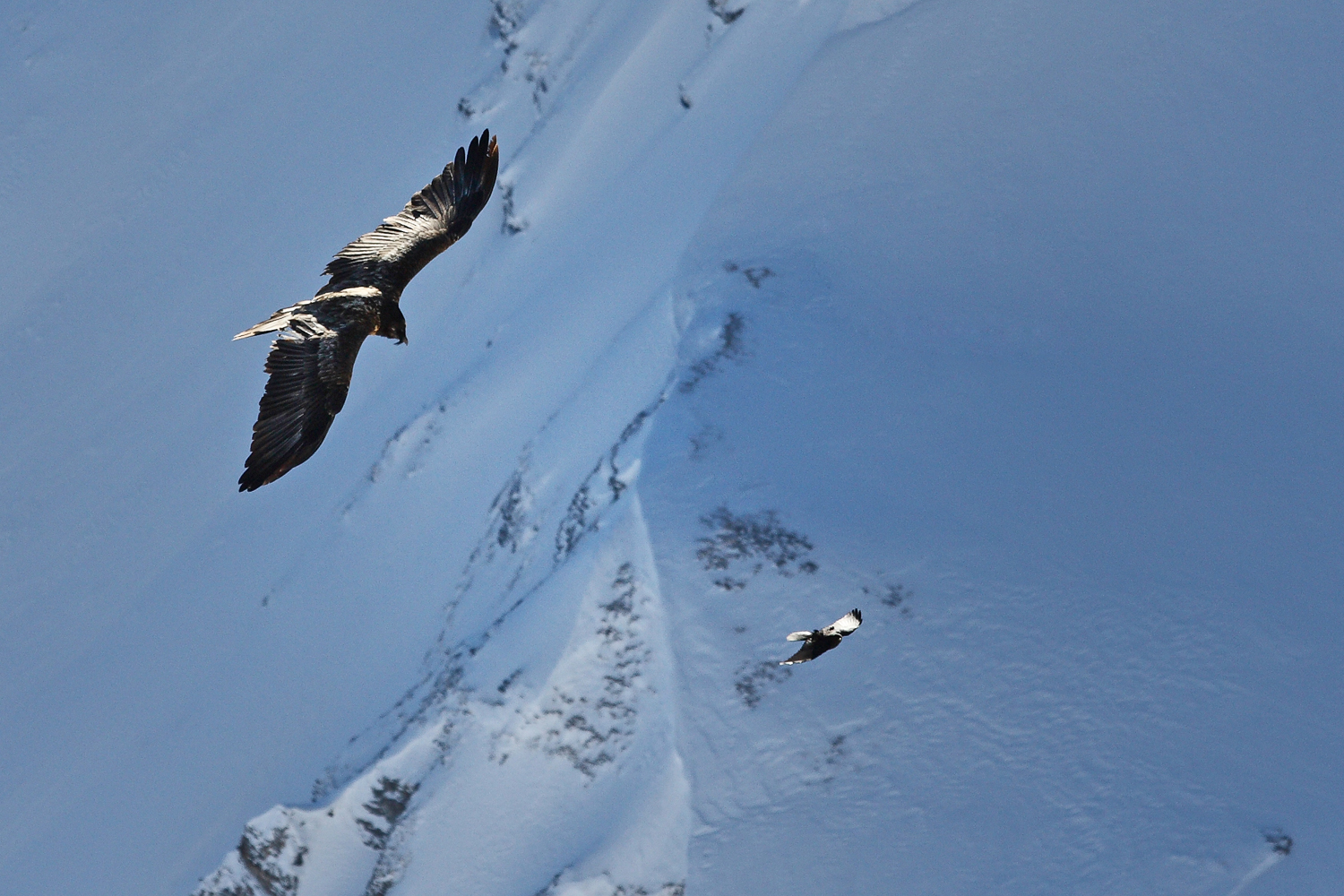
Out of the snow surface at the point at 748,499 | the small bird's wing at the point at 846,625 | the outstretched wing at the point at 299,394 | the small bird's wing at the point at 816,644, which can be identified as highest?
the outstretched wing at the point at 299,394

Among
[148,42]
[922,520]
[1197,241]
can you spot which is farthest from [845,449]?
[148,42]

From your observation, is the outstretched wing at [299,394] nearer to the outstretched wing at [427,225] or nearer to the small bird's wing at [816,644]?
the outstretched wing at [427,225]

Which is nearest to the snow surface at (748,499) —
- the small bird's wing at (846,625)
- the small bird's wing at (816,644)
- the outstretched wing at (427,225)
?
the small bird's wing at (816,644)

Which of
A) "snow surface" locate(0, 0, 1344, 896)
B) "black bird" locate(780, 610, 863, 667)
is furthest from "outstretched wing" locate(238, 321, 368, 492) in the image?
"snow surface" locate(0, 0, 1344, 896)

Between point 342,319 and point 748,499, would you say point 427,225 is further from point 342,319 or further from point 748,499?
point 748,499

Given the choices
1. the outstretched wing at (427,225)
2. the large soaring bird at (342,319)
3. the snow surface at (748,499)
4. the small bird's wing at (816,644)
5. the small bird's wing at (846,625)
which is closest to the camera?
the large soaring bird at (342,319)

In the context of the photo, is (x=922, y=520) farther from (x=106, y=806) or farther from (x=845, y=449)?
(x=106, y=806)
